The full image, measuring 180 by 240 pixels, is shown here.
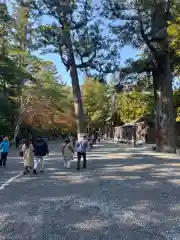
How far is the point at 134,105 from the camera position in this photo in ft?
164

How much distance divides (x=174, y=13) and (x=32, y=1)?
32.1 ft

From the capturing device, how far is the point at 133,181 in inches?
410

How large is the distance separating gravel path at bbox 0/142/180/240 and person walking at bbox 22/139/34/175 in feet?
4.03

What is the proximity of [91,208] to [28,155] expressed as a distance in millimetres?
6294

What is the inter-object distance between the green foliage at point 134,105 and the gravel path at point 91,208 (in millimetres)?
29291

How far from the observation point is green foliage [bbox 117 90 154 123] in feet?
132

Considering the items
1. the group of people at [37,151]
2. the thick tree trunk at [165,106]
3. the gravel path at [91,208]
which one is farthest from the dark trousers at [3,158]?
the thick tree trunk at [165,106]

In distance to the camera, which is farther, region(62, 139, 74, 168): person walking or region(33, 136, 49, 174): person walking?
region(62, 139, 74, 168): person walking

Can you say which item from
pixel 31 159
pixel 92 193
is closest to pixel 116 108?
pixel 31 159

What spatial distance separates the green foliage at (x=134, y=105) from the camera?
4009 centimetres

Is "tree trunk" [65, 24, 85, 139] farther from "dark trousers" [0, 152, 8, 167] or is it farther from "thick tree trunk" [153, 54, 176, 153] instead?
"dark trousers" [0, 152, 8, 167]

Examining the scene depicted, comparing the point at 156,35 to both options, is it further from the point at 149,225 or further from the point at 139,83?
the point at 149,225

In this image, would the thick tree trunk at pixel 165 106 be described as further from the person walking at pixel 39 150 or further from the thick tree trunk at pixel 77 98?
the person walking at pixel 39 150

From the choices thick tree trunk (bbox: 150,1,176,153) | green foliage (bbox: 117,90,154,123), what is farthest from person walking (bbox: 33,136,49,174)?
green foliage (bbox: 117,90,154,123)
